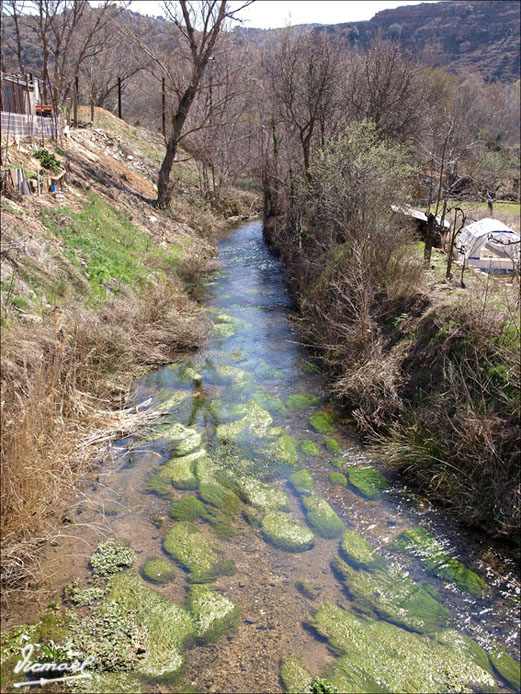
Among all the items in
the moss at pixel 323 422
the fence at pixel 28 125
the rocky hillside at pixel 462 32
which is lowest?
the moss at pixel 323 422

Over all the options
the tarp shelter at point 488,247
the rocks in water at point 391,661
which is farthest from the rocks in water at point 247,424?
the tarp shelter at point 488,247

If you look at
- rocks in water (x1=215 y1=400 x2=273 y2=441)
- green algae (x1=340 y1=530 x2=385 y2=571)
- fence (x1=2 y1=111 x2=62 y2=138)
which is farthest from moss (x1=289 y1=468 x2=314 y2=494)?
fence (x1=2 y1=111 x2=62 y2=138)

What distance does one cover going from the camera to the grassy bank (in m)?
4.79

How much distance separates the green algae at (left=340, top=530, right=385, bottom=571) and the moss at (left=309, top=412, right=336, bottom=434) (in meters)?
2.31

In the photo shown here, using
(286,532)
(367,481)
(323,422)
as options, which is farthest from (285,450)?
(286,532)

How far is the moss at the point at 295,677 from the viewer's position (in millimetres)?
4062

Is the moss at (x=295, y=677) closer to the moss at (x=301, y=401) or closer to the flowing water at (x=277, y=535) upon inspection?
the flowing water at (x=277, y=535)

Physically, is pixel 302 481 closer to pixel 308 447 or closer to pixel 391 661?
pixel 308 447

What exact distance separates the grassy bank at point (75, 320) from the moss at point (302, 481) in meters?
2.37

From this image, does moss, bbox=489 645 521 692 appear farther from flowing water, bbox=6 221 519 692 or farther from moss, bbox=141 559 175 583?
moss, bbox=141 559 175 583

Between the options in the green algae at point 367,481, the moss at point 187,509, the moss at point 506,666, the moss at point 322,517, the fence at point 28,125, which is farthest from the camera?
the fence at point 28,125

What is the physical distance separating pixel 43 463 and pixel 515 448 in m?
4.78

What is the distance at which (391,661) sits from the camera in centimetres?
436

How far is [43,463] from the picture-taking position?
15.7ft
